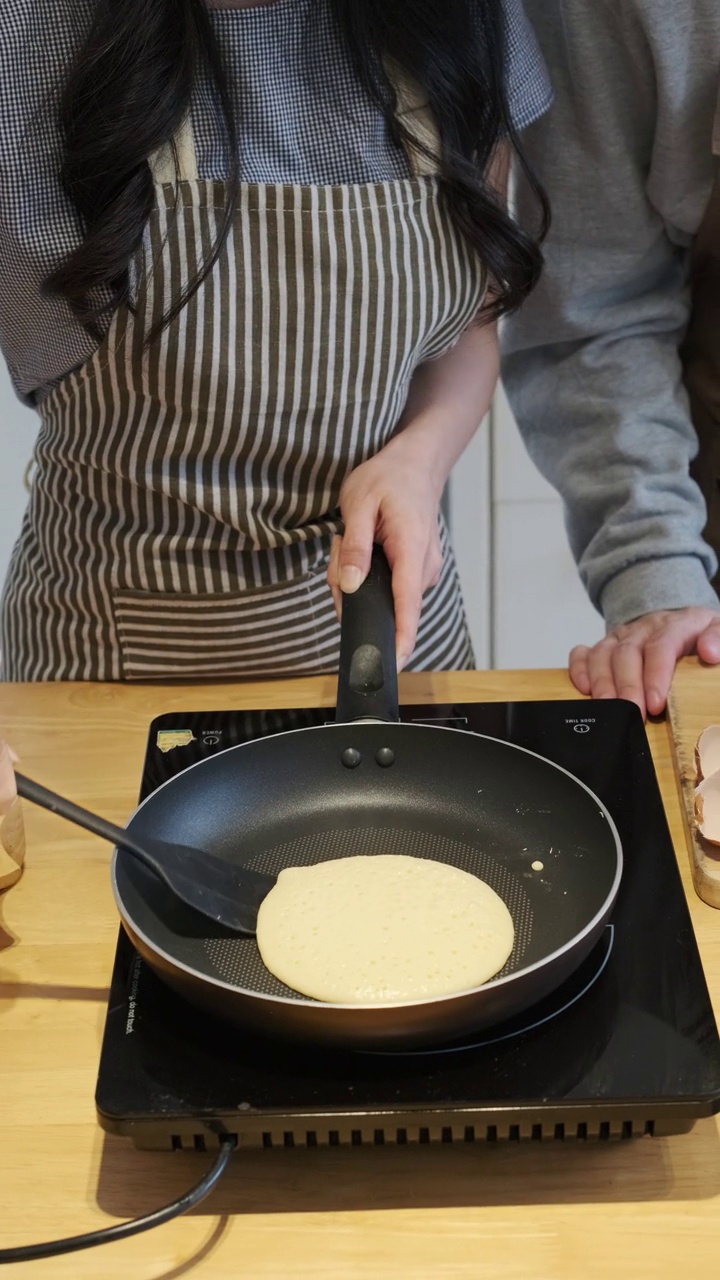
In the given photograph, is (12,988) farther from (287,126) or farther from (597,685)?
(287,126)

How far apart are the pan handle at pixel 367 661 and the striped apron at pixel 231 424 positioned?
208 mm

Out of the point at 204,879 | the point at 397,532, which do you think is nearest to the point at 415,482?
the point at 397,532

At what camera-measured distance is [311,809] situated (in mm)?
777

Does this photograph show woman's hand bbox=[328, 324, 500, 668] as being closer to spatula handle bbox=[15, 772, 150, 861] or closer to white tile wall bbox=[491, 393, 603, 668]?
spatula handle bbox=[15, 772, 150, 861]

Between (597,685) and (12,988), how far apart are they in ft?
1.71

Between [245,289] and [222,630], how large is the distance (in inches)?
11.7

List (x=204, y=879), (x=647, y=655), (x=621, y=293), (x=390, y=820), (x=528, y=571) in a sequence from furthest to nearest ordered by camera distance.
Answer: (x=528, y=571) < (x=621, y=293) < (x=647, y=655) < (x=390, y=820) < (x=204, y=879)

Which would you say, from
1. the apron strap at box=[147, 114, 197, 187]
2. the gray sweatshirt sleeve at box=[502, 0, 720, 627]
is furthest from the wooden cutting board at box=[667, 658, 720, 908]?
the apron strap at box=[147, 114, 197, 187]

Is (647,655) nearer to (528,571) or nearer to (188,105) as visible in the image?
(188,105)

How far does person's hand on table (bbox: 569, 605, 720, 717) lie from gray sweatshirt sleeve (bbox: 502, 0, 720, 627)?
48mm

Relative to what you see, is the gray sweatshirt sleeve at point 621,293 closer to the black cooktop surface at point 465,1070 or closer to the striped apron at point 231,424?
the striped apron at point 231,424

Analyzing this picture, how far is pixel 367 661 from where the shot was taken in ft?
2.63

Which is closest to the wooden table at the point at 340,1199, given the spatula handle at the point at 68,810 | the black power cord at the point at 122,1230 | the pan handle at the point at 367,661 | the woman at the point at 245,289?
the black power cord at the point at 122,1230

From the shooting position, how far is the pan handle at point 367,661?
0.80 m
